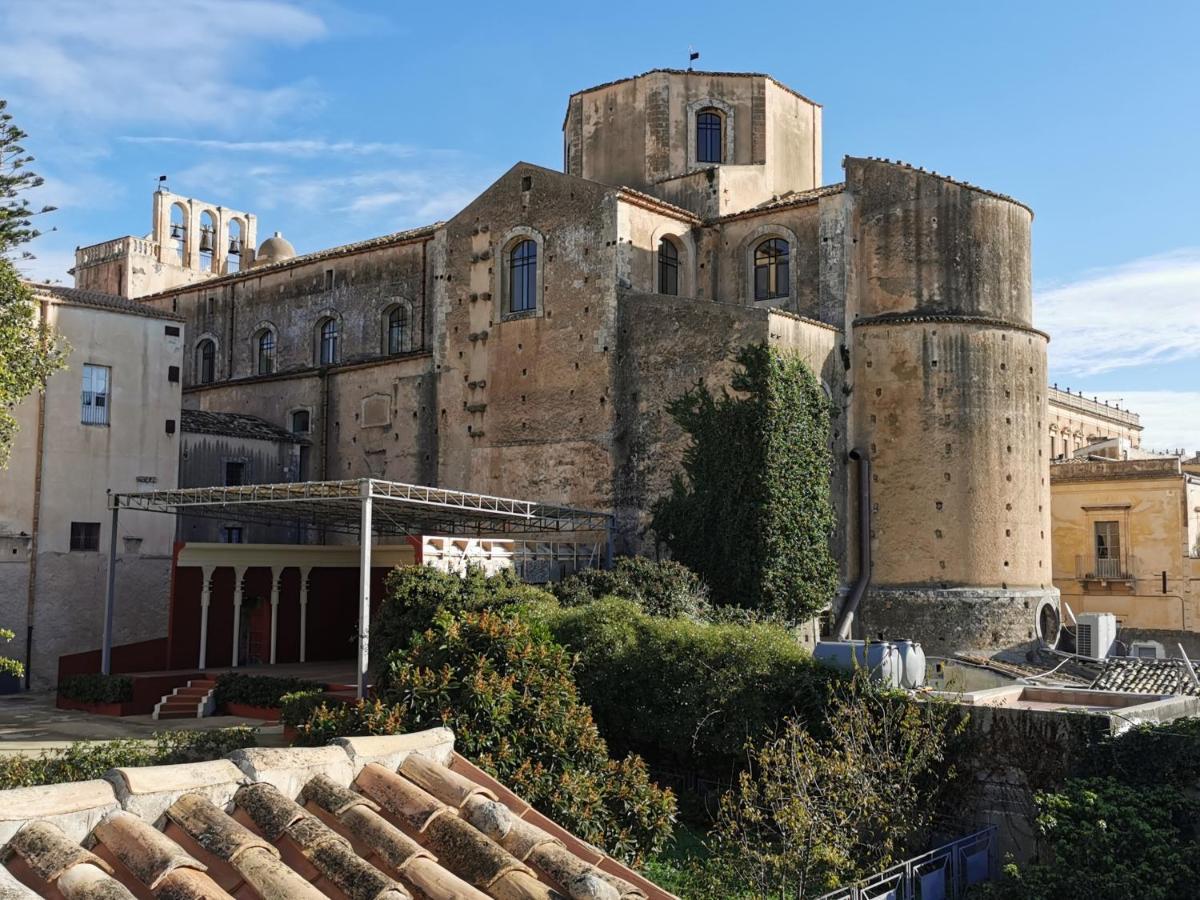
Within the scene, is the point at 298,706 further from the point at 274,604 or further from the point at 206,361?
the point at 206,361

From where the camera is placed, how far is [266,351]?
3850 centimetres

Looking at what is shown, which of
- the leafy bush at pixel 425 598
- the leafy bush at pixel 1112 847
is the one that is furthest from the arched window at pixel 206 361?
the leafy bush at pixel 1112 847

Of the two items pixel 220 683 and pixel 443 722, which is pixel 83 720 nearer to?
pixel 220 683

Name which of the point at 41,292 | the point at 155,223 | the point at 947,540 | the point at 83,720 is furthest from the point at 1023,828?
the point at 155,223

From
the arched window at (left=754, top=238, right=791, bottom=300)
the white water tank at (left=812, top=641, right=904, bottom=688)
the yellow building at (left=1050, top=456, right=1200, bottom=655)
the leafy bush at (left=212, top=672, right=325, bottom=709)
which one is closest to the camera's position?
the white water tank at (left=812, top=641, right=904, bottom=688)

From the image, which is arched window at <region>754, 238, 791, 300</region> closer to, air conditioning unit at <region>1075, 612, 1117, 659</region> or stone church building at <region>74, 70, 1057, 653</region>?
stone church building at <region>74, 70, 1057, 653</region>

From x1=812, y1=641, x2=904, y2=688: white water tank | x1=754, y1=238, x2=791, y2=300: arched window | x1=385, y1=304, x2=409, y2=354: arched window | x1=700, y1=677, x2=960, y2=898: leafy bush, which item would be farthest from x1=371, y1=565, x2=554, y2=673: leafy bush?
x1=385, y1=304, x2=409, y2=354: arched window

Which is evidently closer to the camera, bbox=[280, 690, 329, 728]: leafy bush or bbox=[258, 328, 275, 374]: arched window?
bbox=[280, 690, 329, 728]: leafy bush

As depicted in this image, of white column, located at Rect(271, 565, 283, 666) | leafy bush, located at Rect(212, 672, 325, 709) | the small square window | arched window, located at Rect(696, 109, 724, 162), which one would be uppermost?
arched window, located at Rect(696, 109, 724, 162)

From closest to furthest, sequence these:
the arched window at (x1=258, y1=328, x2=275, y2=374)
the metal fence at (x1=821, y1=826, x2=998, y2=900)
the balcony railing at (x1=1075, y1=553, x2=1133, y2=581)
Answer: the metal fence at (x1=821, y1=826, x2=998, y2=900)
the balcony railing at (x1=1075, y1=553, x2=1133, y2=581)
the arched window at (x1=258, y1=328, x2=275, y2=374)

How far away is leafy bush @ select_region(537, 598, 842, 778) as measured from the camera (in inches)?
621

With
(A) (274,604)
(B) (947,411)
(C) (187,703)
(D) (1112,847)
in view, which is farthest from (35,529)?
(D) (1112,847)

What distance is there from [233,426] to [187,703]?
11.6 metres

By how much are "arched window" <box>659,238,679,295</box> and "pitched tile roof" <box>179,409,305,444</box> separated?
1246cm
